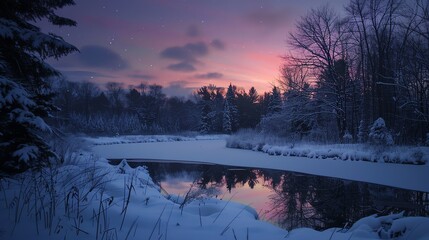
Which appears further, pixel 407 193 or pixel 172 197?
pixel 407 193

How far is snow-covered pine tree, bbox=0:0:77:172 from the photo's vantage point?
12.7 feet

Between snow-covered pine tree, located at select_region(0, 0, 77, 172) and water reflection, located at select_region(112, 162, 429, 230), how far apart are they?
11.0 feet

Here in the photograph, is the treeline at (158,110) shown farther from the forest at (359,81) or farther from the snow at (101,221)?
the snow at (101,221)

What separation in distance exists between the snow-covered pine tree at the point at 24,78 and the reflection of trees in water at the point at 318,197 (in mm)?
4548

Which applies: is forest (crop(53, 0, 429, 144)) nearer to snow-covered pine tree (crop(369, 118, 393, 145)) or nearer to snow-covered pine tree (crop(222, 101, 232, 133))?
snow-covered pine tree (crop(369, 118, 393, 145))

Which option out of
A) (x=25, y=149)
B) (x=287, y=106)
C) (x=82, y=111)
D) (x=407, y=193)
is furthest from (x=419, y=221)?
(x=82, y=111)

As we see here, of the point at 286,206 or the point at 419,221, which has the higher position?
the point at 419,221

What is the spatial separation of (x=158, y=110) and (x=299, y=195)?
53686 millimetres

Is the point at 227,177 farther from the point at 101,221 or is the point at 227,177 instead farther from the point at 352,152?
the point at 101,221

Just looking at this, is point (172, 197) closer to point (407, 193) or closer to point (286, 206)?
point (286, 206)

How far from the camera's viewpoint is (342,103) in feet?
70.3

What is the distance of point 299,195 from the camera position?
7.21m

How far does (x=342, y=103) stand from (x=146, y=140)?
70.8 ft

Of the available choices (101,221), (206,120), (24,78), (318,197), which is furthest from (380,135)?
(206,120)
